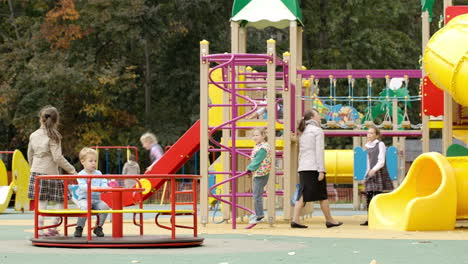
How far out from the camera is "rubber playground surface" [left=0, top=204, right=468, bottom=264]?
9578mm

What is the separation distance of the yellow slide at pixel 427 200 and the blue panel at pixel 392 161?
8765mm

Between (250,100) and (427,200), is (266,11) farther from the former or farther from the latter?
(427,200)

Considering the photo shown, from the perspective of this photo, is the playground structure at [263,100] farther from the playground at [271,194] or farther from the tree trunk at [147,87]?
the tree trunk at [147,87]

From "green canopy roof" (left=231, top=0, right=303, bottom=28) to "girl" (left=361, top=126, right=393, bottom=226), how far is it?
3.29m

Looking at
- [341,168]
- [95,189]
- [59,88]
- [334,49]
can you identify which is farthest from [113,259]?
[334,49]

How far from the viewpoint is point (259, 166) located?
1586 centimetres

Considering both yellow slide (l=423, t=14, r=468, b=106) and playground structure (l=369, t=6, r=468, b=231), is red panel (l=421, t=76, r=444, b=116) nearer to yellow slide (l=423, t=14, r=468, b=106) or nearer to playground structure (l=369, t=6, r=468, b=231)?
playground structure (l=369, t=6, r=468, b=231)

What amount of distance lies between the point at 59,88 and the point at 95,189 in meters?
25.8

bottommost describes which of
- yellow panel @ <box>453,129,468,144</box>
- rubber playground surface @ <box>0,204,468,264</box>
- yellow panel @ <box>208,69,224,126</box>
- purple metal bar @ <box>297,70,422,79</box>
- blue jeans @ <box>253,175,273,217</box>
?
rubber playground surface @ <box>0,204,468,264</box>

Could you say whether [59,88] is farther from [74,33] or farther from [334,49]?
[334,49]

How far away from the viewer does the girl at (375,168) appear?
16797 mm

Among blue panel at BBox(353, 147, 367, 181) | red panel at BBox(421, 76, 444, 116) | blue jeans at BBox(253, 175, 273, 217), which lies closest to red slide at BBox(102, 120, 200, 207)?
blue jeans at BBox(253, 175, 273, 217)

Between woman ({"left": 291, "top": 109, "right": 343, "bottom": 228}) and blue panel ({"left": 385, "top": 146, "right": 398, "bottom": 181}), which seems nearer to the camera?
woman ({"left": 291, "top": 109, "right": 343, "bottom": 228})

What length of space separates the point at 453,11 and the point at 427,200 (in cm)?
407
